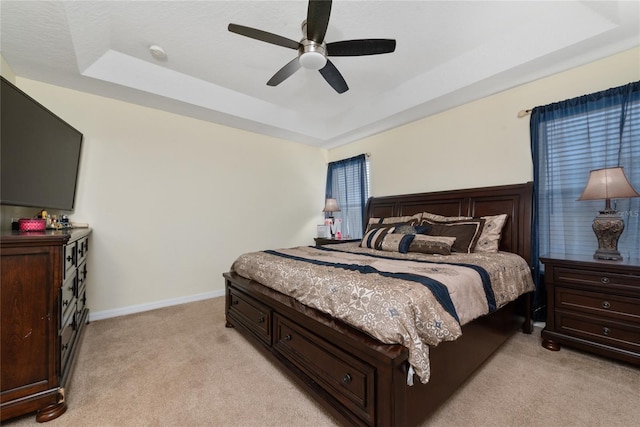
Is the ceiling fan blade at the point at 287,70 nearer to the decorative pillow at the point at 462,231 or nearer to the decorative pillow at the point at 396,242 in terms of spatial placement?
the decorative pillow at the point at 396,242

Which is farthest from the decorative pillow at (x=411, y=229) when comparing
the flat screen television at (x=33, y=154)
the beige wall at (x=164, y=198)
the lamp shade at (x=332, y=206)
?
the flat screen television at (x=33, y=154)

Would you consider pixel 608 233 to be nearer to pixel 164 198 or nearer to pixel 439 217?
pixel 439 217

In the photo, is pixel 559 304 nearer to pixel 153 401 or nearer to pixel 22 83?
pixel 153 401

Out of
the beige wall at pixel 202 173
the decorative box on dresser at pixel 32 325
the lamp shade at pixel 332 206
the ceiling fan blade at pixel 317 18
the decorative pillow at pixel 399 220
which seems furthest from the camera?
the lamp shade at pixel 332 206

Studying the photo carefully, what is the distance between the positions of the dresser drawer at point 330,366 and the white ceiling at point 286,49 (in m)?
2.57

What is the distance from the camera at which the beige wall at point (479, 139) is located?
7.98 ft

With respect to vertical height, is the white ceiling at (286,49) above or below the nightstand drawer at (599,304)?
above

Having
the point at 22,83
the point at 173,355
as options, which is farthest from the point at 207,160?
the point at 173,355

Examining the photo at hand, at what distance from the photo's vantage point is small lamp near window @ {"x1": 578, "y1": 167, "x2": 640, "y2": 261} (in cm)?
198

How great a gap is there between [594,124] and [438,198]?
1511 millimetres

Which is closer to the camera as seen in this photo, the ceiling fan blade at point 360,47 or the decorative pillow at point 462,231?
the ceiling fan blade at point 360,47

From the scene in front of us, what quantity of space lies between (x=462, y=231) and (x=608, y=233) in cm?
103

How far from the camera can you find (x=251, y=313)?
2.27 meters

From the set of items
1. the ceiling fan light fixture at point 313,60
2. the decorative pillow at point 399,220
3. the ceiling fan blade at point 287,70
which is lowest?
the decorative pillow at point 399,220
